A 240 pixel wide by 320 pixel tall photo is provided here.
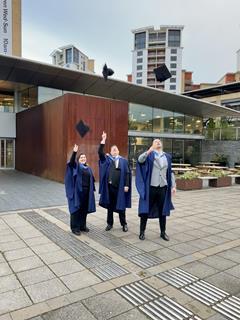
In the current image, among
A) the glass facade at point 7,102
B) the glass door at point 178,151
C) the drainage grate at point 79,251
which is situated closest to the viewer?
the drainage grate at point 79,251

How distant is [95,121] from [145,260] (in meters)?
9.05

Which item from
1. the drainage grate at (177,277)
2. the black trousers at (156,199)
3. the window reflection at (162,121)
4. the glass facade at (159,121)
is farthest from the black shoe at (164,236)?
the window reflection at (162,121)

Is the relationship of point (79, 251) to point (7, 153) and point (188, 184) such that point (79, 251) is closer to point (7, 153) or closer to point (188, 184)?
point (188, 184)

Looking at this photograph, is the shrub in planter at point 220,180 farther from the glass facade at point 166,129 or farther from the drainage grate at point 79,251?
the drainage grate at point 79,251

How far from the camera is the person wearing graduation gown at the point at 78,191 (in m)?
5.23

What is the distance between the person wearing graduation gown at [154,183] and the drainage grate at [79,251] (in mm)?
1075

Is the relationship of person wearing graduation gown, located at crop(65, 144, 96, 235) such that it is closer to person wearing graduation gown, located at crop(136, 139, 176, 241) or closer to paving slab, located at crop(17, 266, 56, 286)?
person wearing graduation gown, located at crop(136, 139, 176, 241)

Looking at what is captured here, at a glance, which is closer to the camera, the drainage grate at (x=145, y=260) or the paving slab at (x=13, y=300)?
the paving slab at (x=13, y=300)

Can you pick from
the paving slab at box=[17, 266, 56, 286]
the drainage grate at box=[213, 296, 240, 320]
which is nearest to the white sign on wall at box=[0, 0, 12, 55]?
the paving slab at box=[17, 266, 56, 286]

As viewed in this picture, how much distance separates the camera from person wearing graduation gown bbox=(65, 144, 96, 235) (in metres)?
5.23

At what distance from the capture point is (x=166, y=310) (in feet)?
9.50

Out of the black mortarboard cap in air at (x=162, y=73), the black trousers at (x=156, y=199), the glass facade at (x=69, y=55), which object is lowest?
the black trousers at (x=156, y=199)

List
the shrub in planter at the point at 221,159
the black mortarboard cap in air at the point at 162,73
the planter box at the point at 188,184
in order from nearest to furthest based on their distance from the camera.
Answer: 1. the black mortarboard cap in air at the point at 162,73
2. the planter box at the point at 188,184
3. the shrub in planter at the point at 221,159

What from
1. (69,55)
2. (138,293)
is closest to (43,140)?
(138,293)
